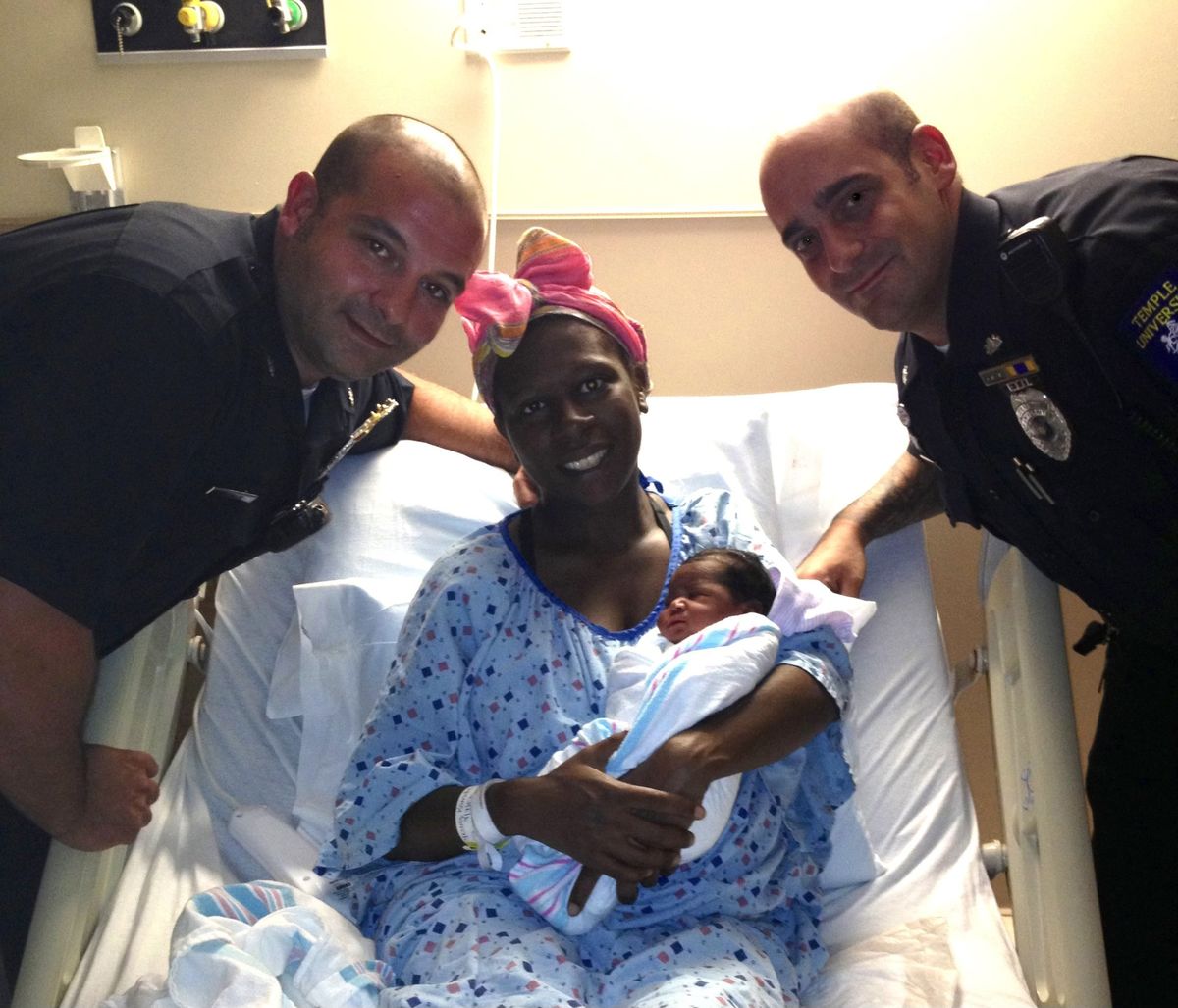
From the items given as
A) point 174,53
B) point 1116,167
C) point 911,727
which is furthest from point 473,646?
point 174,53

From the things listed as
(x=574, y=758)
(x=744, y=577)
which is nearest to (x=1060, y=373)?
(x=744, y=577)

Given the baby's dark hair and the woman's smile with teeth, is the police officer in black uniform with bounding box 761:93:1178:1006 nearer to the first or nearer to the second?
the baby's dark hair

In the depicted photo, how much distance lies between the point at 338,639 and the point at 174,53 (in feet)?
4.91

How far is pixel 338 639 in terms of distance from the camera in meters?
2.23

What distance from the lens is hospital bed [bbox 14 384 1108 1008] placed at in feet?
5.66

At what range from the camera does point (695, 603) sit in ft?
6.15

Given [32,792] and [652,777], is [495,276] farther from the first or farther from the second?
[32,792]

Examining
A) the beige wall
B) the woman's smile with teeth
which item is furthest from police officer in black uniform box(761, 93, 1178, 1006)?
the beige wall

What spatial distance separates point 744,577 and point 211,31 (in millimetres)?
1843

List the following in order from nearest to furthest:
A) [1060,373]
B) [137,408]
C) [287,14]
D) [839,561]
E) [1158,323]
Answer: [137,408] < [1158,323] < [1060,373] < [839,561] < [287,14]

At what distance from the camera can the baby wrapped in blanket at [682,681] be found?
1.68 metres

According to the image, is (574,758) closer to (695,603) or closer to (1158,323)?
(695,603)

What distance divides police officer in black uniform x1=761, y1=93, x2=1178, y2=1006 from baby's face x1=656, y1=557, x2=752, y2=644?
390 mm

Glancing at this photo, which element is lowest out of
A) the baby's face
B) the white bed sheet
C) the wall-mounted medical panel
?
the white bed sheet
